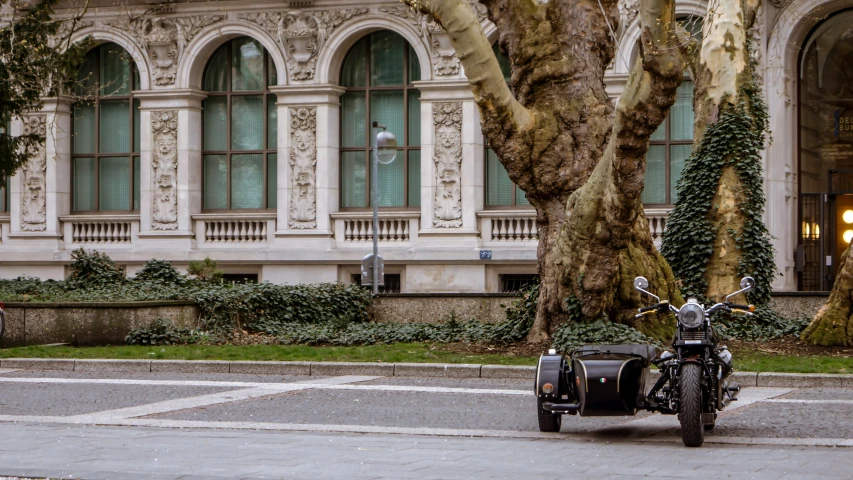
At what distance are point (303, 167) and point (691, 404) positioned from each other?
21044mm

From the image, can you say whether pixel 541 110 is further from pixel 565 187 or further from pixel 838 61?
pixel 838 61

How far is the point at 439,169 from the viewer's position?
29125mm

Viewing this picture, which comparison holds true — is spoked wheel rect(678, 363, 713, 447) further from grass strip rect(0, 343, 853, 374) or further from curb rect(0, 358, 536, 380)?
curb rect(0, 358, 536, 380)

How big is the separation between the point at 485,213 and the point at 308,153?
4192 millimetres

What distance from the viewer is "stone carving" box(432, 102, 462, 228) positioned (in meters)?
28.9

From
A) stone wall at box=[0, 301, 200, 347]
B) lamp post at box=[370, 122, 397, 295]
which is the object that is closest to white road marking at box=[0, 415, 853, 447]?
stone wall at box=[0, 301, 200, 347]

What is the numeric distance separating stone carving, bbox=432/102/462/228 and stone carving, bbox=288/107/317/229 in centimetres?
275

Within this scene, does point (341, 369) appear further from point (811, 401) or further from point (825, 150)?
point (825, 150)

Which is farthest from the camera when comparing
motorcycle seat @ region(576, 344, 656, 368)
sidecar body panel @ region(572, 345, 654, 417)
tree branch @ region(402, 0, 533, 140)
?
tree branch @ region(402, 0, 533, 140)

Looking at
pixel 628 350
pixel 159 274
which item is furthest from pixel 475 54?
pixel 159 274

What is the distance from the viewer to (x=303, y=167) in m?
30.0

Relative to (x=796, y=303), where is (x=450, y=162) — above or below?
above

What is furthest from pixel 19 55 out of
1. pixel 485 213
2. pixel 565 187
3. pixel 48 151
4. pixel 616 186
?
pixel 616 186

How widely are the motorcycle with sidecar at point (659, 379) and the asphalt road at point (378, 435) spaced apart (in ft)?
0.82
